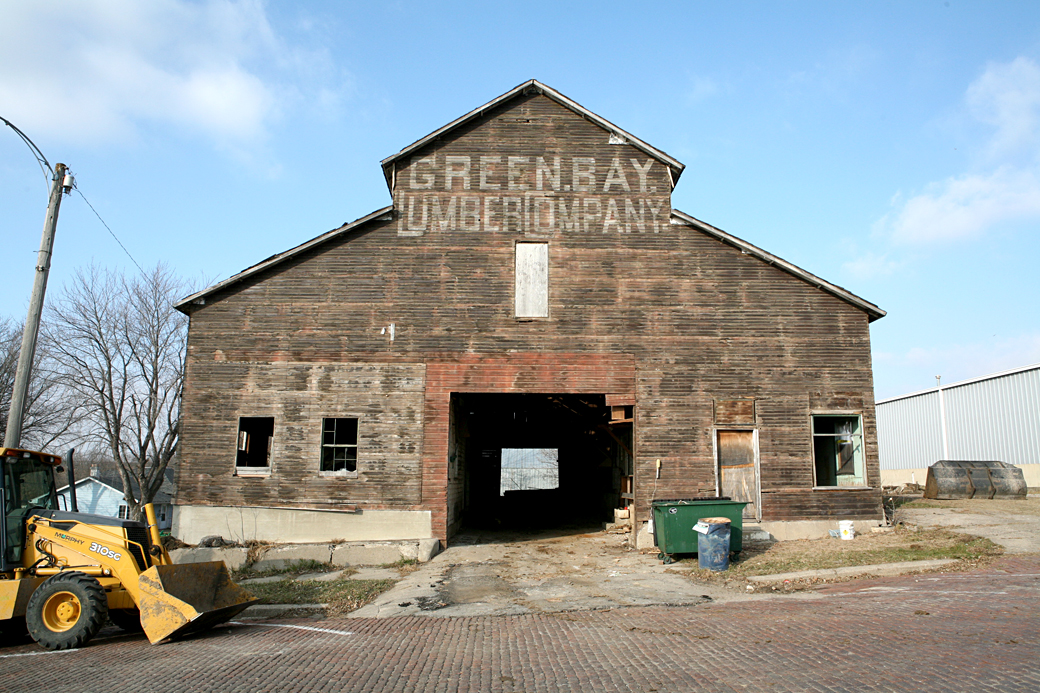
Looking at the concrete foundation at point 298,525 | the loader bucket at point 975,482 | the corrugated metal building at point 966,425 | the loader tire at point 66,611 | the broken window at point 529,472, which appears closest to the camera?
the loader tire at point 66,611

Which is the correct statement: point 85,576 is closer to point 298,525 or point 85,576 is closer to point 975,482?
point 298,525

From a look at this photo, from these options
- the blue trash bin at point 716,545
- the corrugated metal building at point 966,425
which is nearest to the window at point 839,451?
the blue trash bin at point 716,545

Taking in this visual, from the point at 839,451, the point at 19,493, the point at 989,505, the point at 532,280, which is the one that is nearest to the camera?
the point at 19,493

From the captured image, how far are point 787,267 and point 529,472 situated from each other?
65.9 metres

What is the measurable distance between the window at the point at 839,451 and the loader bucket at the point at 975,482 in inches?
315

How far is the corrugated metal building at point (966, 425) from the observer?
28297 millimetres

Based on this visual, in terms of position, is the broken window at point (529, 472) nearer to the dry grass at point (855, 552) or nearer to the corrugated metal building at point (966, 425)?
the corrugated metal building at point (966, 425)

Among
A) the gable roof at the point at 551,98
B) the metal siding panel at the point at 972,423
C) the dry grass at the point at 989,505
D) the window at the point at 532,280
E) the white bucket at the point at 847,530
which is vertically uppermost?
the gable roof at the point at 551,98

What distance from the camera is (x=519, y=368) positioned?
16.1 m

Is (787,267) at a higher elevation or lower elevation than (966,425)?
higher

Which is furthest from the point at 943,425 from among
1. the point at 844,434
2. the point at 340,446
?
the point at 340,446

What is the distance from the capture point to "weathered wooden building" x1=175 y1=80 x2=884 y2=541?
15836 mm

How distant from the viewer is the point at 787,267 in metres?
16.8

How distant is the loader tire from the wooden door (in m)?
12.7
